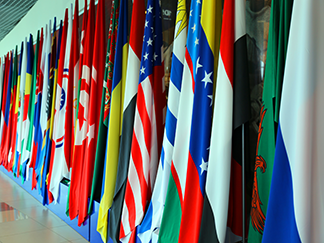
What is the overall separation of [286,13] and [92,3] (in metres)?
2.22

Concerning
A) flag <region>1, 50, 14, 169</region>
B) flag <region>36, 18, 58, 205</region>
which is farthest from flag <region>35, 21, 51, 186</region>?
flag <region>1, 50, 14, 169</region>

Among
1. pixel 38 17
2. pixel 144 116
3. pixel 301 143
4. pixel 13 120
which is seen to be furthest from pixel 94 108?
pixel 13 120

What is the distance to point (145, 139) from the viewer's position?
6.62 ft

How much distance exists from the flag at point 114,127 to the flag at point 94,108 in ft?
1.14

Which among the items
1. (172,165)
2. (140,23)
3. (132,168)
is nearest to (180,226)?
(172,165)

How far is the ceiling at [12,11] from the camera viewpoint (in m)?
5.44

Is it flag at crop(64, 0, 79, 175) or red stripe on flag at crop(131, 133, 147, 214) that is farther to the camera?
flag at crop(64, 0, 79, 175)

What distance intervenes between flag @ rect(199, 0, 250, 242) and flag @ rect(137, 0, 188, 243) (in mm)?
394

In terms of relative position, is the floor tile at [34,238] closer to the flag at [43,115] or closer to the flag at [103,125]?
the flag at [103,125]

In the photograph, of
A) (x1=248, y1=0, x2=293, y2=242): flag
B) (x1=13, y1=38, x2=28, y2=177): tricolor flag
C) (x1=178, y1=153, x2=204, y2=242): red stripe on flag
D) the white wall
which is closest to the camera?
(x1=248, y1=0, x2=293, y2=242): flag

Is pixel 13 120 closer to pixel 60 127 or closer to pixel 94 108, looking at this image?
pixel 60 127

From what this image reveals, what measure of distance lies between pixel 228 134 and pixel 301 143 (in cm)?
39

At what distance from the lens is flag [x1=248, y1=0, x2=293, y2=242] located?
1283mm

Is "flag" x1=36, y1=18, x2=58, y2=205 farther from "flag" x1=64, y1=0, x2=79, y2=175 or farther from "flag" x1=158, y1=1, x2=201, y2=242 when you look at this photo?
"flag" x1=158, y1=1, x2=201, y2=242
